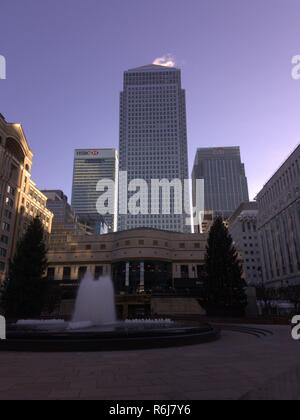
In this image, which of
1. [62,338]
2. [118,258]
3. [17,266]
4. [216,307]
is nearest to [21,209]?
[118,258]

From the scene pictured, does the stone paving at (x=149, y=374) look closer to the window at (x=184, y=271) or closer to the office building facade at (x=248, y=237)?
the window at (x=184, y=271)

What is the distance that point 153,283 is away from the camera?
262 ft

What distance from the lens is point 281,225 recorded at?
93875 mm

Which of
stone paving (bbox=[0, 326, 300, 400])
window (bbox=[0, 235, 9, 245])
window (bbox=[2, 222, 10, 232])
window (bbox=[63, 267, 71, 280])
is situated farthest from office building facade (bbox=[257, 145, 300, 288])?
stone paving (bbox=[0, 326, 300, 400])

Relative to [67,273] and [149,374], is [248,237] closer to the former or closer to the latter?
[67,273]

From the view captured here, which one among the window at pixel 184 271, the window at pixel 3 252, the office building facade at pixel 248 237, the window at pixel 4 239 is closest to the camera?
the window at pixel 3 252

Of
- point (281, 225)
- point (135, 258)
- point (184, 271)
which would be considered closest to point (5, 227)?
point (135, 258)

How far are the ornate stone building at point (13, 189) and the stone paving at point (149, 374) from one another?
62964mm

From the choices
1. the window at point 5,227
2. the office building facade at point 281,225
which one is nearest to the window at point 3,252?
the window at point 5,227

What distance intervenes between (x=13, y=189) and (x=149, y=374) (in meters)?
76.5

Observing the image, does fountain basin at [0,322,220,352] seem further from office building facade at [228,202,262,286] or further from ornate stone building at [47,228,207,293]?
office building facade at [228,202,262,286]

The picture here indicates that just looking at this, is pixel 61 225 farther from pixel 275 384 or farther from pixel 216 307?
pixel 275 384

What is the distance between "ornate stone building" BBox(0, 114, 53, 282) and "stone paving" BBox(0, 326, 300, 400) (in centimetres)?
6296

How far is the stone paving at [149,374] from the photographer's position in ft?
22.1
